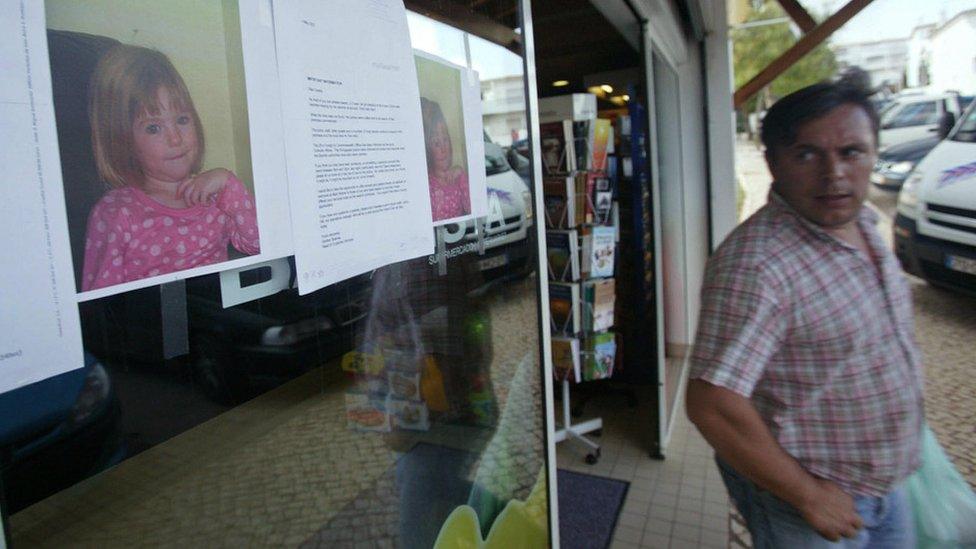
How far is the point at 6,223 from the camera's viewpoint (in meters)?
0.51

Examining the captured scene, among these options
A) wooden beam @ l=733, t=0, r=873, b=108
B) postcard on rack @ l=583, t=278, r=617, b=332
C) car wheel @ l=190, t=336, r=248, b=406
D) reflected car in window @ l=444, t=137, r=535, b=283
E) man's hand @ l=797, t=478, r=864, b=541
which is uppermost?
wooden beam @ l=733, t=0, r=873, b=108

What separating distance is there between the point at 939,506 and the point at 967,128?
590 cm

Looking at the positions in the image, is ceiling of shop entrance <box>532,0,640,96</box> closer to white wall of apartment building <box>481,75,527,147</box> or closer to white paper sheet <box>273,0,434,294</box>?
white wall of apartment building <box>481,75,527,147</box>

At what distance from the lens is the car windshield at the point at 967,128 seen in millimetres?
5543

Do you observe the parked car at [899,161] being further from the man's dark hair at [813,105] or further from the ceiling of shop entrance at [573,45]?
the man's dark hair at [813,105]

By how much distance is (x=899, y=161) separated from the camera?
→ 928 cm

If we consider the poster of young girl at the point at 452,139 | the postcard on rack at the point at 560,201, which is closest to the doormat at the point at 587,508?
the postcard on rack at the point at 560,201

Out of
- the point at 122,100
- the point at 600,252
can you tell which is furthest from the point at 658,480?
the point at 122,100

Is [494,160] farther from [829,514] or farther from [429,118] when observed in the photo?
[829,514]

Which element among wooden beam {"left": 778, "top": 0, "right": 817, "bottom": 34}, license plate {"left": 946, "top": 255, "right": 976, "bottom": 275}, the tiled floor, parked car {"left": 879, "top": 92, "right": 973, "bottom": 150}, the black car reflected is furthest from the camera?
parked car {"left": 879, "top": 92, "right": 973, "bottom": 150}

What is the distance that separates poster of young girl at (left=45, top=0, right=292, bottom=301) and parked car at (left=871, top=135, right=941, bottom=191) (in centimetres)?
1046

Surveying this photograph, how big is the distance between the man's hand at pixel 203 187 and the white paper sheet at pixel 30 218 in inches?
5.6

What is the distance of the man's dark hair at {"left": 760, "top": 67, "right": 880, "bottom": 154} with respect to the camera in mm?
1313

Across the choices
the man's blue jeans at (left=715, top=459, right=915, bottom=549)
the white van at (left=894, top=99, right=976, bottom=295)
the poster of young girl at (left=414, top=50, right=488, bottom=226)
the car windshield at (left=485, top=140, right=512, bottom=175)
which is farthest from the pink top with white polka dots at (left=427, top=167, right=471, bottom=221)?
the white van at (left=894, top=99, right=976, bottom=295)
